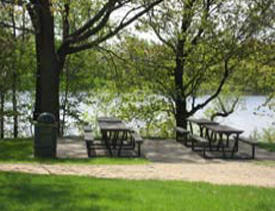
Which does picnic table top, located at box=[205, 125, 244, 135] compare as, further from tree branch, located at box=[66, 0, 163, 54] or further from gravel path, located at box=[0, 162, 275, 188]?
tree branch, located at box=[66, 0, 163, 54]

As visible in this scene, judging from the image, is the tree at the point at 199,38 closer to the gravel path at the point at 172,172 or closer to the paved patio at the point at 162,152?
the paved patio at the point at 162,152

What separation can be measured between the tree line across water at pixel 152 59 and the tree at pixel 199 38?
4cm

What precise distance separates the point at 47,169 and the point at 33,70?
1192cm

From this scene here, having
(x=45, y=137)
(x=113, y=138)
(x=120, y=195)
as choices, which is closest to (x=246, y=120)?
(x=113, y=138)

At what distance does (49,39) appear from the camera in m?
14.2

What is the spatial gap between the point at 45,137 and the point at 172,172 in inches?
125

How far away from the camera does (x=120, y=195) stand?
649 cm

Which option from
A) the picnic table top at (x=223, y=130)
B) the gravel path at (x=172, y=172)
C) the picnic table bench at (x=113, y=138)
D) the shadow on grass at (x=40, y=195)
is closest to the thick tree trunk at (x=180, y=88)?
the picnic table bench at (x=113, y=138)

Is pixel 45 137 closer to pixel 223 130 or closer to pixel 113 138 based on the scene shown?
pixel 113 138

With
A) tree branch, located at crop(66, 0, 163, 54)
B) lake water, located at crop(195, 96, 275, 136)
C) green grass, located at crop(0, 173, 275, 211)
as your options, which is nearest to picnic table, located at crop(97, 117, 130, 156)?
tree branch, located at crop(66, 0, 163, 54)

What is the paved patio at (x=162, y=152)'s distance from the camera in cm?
1151

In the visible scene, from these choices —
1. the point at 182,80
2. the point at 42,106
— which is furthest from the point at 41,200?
the point at 182,80

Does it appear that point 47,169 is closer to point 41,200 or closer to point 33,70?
point 41,200

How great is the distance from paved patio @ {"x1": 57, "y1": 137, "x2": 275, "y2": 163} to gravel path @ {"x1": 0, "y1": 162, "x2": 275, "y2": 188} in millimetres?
1088
